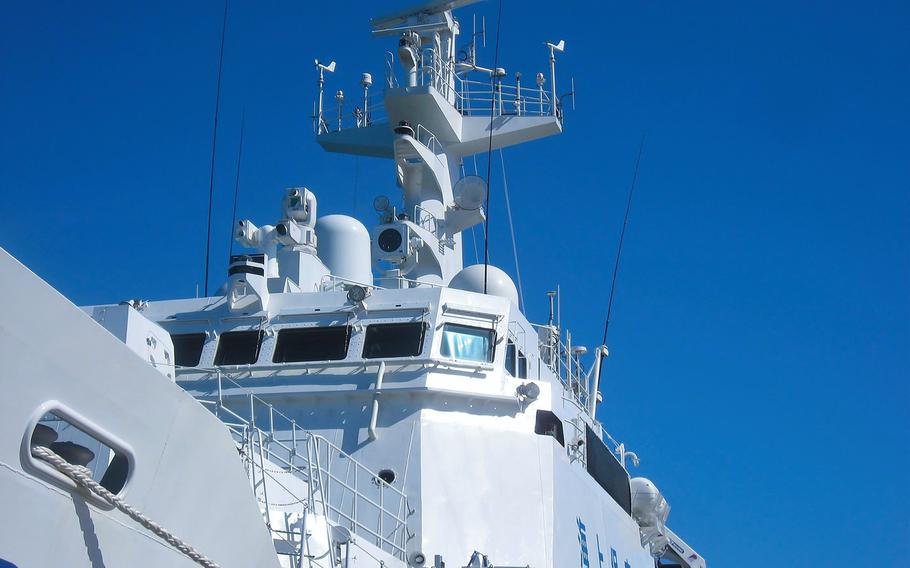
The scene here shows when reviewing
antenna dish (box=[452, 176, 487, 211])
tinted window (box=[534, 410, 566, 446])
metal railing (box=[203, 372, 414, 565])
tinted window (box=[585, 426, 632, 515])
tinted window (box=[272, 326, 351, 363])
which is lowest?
metal railing (box=[203, 372, 414, 565])

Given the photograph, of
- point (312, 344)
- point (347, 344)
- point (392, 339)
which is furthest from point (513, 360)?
point (312, 344)

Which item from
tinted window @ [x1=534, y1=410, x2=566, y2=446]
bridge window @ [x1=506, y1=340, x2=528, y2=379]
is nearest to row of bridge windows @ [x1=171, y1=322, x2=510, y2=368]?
bridge window @ [x1=506, y1=340, x2=528, y2=379]

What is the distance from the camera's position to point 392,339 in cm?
1502

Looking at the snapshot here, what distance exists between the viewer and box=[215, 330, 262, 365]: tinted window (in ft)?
50.1

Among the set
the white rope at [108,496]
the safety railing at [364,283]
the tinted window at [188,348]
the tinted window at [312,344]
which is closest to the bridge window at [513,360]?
the safety railing at [364,283]

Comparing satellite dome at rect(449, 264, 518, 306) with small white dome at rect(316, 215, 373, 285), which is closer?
satellite dome at rect(449, 264, 518, 306)

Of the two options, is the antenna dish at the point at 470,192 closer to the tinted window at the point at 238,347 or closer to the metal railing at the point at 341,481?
the tinted window at the point at 238,347

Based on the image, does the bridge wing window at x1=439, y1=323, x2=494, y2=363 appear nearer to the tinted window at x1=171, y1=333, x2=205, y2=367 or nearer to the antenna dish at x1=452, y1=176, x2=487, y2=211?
the tinted window at x1=171, y1=333, x2=205, y2=367

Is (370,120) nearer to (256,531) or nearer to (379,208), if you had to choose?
(379,208)

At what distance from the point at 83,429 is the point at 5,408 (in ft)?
2.09

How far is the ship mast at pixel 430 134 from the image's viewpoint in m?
20.1

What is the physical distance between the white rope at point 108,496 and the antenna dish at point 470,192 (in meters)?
13.3

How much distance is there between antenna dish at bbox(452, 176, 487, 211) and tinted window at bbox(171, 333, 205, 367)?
674 cm

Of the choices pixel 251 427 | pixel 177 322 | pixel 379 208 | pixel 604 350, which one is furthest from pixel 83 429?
pixel 604 350
